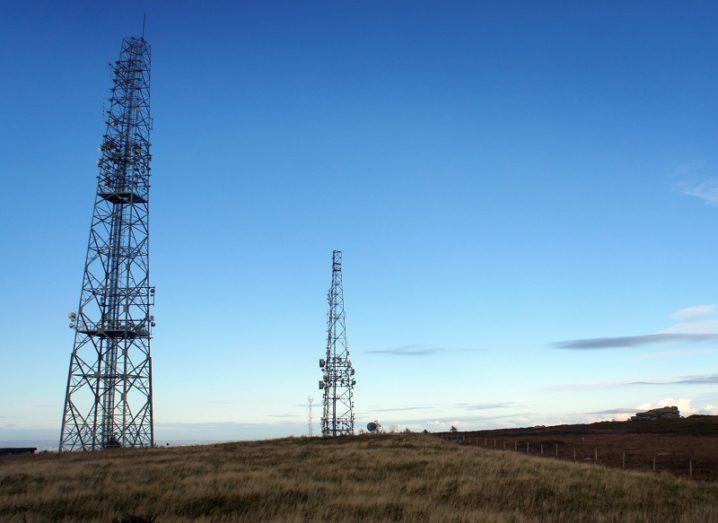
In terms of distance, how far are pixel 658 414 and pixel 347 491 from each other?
61.3m

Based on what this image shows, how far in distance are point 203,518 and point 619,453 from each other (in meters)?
30.2

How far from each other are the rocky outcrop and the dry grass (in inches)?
1802

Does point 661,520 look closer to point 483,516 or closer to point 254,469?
point 483,516

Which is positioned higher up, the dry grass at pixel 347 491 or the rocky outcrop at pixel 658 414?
the dry grass at pixel 347 491

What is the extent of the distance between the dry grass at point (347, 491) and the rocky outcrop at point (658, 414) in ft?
150

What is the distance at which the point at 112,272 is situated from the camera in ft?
161

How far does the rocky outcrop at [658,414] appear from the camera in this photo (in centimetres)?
7156

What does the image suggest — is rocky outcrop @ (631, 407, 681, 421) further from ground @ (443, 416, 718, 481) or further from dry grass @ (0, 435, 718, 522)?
dry grass @ (0, 435, 718, 522)

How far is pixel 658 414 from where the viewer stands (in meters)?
72.3

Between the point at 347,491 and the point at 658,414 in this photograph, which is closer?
the point at 347,491

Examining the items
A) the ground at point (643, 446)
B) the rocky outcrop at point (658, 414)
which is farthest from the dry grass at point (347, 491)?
the rocky outcrop at point (658, 414)

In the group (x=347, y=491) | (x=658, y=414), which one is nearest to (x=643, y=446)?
(x=347, y=491)

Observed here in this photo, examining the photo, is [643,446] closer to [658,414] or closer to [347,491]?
[347,491]

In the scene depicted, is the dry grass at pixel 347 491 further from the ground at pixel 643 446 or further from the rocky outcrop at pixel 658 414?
the rocky outcrop at pixel 658 414
